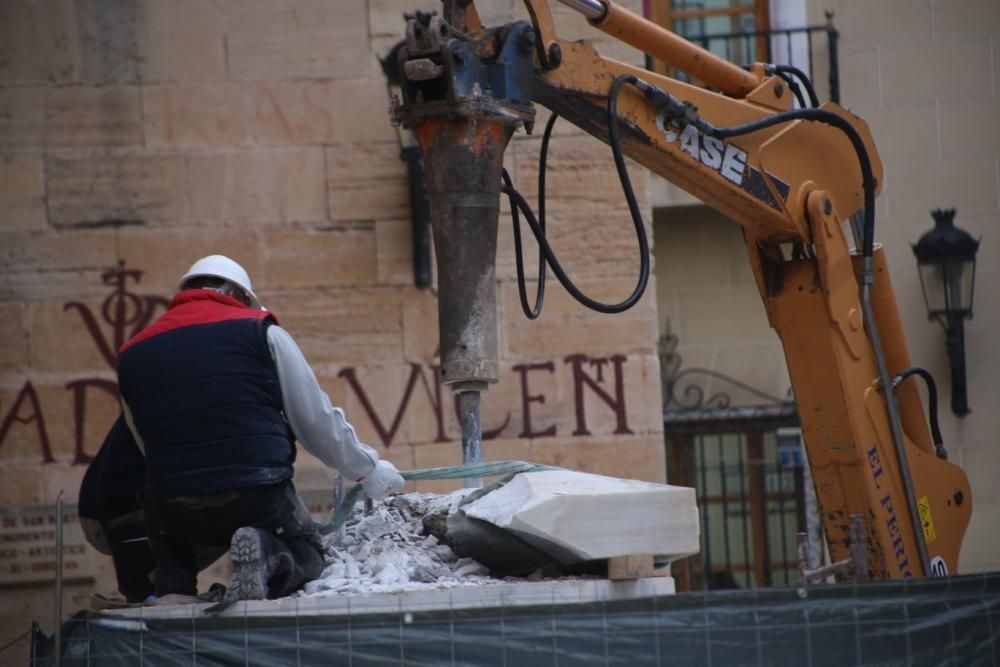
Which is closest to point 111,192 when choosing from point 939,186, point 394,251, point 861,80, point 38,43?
point 38,43

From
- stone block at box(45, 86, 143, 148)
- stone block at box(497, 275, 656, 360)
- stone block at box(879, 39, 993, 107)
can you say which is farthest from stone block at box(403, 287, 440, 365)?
stone block at box(879, 39, 993, 107)

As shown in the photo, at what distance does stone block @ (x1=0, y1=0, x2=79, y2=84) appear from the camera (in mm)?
8930

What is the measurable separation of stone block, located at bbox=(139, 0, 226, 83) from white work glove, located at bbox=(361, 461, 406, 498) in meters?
4.09

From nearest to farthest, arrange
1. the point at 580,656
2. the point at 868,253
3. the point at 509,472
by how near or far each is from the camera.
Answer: the point at 580,656 → the point at 509,472 → the point at 868,253

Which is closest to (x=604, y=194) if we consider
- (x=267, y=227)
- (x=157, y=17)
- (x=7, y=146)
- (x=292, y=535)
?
(x=267, y=227)

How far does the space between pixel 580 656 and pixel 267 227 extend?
15.4 feet

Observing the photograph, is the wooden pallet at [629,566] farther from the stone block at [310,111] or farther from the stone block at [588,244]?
the stone block at [310,111]

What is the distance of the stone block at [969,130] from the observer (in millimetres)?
12594

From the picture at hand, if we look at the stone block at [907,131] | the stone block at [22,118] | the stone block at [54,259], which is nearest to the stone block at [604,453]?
the stone block at [54,259]

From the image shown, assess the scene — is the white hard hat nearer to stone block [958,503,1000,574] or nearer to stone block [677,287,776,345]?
stone block [677,287,776,345]

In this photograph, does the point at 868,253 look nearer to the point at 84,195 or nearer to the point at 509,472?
the point at 509,472

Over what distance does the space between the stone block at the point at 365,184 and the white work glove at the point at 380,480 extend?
12.1 feet

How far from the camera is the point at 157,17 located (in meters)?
8.97

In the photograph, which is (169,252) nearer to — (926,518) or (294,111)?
(294,111)
